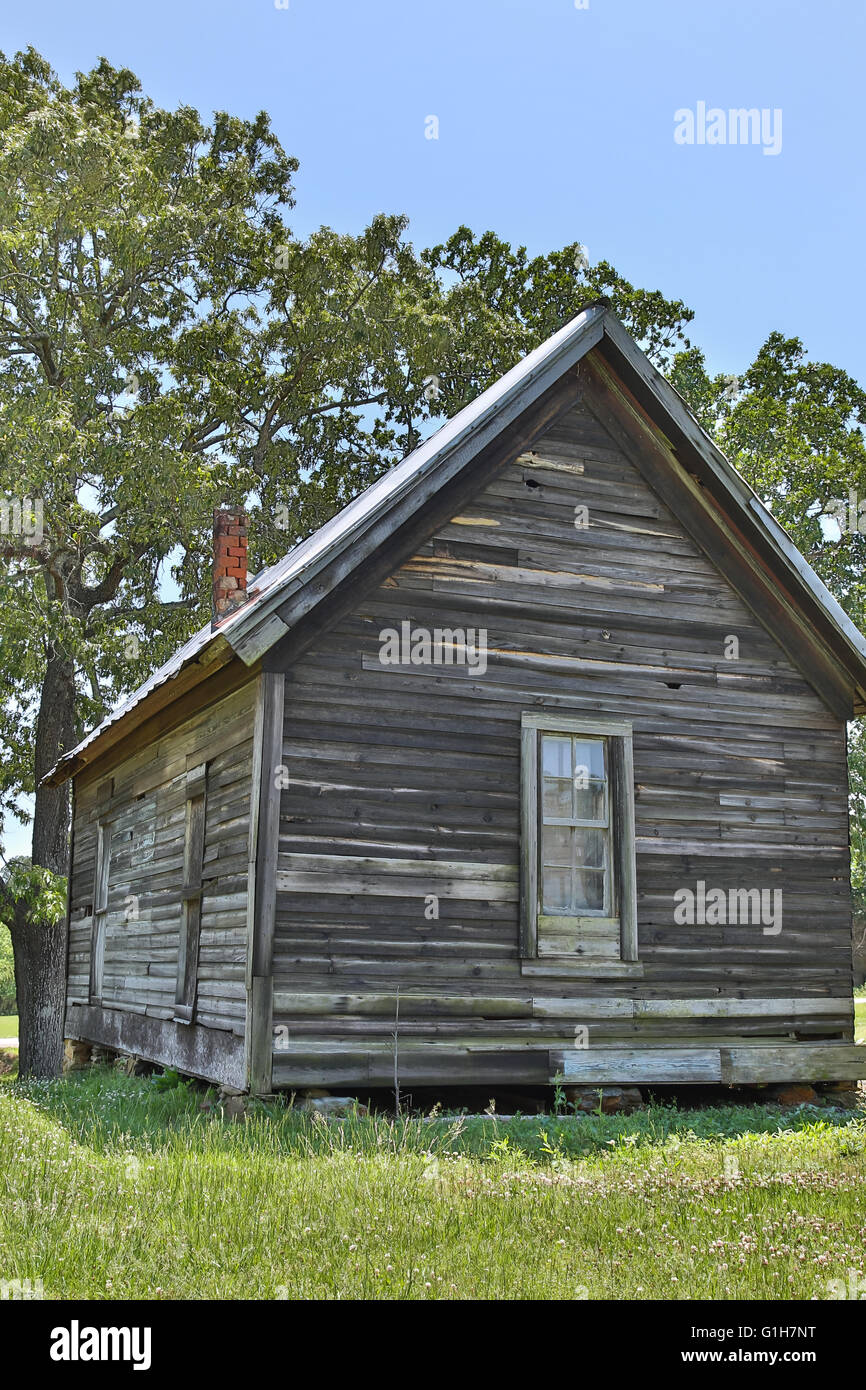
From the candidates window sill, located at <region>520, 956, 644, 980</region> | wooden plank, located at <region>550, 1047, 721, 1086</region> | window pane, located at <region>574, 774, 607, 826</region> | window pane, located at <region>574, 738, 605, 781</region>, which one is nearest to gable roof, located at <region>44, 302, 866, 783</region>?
window pane, located at <region>574, 738, 605, 781</region>

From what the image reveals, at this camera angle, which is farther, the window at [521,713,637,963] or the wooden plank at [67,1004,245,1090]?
the window at [521,713,637,963]

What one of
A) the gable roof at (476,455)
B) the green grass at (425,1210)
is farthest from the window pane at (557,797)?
the green grass at (425,1210)

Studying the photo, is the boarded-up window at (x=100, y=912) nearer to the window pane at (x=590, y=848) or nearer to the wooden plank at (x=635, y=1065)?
the window pane at (x=590, y=848)

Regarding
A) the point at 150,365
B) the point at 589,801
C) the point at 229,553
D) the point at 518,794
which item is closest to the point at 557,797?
the point at 589,801

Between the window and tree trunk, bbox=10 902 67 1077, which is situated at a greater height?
the window

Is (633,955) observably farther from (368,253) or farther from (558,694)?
(368,253)

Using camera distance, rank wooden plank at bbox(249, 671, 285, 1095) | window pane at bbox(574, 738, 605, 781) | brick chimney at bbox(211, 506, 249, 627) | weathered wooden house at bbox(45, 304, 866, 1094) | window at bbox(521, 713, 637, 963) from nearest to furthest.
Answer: wooden plank at bbox(249, 671, 285, 1095), weathered wooden house at bbox(45, 304, 866, 1094), window at bbox(521, 713, 637, 963), window pane at bbox(574, 738, 605, 781), brick chimney at bbox(211, 506, 249, 627)

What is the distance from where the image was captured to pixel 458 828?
1152 centimetres

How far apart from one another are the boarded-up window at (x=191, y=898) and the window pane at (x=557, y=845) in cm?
335

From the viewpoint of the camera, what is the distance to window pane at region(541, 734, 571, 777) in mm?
12102

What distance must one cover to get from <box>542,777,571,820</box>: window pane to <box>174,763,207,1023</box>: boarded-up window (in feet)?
11.0

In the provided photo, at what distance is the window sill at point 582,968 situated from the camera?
11570 millimetres

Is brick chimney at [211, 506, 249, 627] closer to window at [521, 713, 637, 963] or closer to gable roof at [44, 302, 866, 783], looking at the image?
gable roof at [44, 302, 866, 783]
